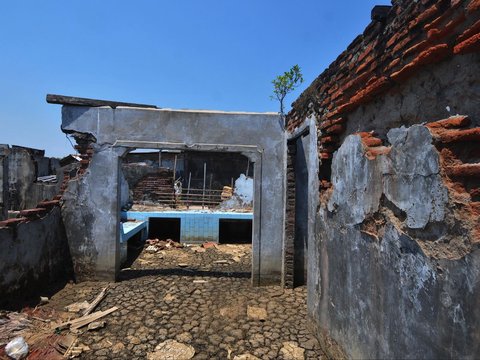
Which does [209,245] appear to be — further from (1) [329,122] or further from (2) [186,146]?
(1) [329,122]

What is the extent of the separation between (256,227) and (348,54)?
11.9ft

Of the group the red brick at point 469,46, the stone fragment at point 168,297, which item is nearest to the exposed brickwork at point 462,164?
the red brick at point 469,46

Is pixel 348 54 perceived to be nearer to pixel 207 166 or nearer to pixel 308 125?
pixel 308 125

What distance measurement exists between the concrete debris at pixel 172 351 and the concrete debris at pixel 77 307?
1.67m

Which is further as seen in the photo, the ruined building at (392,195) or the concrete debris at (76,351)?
the concrete debris at (76,351)

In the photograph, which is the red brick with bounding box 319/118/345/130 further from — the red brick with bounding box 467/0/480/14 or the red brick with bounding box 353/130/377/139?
the red brick with bounding box 467/0/480/14

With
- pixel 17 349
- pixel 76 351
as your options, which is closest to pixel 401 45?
pixel 76 351

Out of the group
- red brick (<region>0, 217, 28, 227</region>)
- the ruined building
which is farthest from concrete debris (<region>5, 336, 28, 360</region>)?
red brick (<region>0, 217, 28, 227</region>)

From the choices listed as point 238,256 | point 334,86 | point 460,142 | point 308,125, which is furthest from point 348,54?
point 238,256

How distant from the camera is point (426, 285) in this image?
1.88 m

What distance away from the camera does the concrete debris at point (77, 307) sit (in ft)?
→ 15.2

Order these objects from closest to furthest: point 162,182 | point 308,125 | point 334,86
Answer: point 334,86 → point 308,125 → point 162,182

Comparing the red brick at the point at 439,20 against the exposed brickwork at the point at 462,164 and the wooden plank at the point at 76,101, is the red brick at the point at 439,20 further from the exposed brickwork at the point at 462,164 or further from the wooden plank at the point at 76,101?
the wooden plank at the point at 76,101

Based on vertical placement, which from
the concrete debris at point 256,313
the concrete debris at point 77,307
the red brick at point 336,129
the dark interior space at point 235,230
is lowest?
the concrete debris at point 256,313
